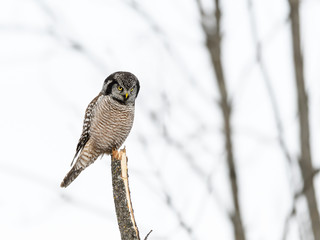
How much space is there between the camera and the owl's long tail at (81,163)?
7.87 meters

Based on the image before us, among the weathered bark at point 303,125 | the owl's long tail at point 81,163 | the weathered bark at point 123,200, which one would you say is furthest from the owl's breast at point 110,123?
the weathered bark at point 303,125

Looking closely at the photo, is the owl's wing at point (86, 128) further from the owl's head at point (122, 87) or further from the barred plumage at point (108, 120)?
the owl's head at point (122, 87)

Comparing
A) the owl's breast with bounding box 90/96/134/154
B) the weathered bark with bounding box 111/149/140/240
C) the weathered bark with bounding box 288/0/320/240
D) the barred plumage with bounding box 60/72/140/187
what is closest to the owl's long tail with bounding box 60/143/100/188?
the barred plumage with bounding box 60/72/140/187

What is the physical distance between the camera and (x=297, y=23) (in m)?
3.09

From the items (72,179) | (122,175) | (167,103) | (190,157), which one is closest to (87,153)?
(72,179)

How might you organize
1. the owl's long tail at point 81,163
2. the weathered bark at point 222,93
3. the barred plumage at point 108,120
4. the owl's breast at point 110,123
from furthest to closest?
1. the owl's long tail at point 81,163
2. the owl's breast at point 110,123
3. the barred plumage at point 108,120
4. the weathered bark at point 222,93

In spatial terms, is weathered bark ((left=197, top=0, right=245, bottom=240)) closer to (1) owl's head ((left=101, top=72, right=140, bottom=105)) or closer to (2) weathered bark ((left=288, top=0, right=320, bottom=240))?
(2) weathered bark ((left=288, top=0, right=320, bottom=240))

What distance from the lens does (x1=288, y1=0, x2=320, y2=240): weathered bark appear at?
2.58 m

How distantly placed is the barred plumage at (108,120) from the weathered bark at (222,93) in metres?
3.76

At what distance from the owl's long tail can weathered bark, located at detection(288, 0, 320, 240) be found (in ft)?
17.3

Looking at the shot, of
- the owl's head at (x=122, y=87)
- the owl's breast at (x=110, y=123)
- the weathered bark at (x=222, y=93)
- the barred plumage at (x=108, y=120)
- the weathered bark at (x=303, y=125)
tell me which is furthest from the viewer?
the owl's breast at (x=110, y=123)

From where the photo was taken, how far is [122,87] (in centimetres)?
734

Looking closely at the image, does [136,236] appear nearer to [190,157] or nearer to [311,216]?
[190,157]

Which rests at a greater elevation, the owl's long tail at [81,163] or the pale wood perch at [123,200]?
the owl's long tail at [81,163]
